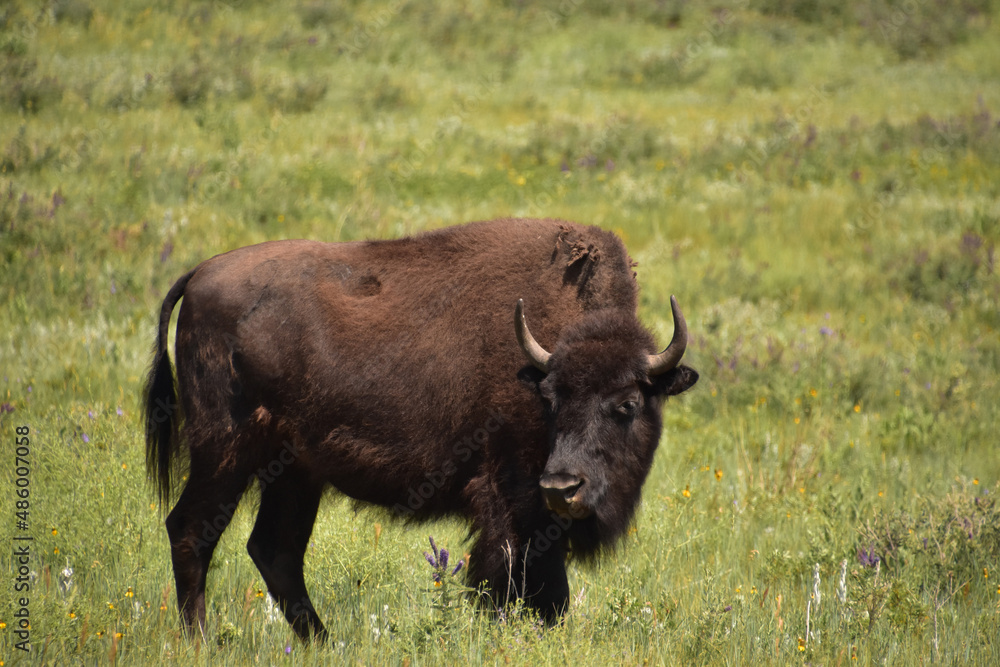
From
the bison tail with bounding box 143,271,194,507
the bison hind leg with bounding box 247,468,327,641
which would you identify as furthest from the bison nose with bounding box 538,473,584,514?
the bison tail with bounding box 143,271,194,507

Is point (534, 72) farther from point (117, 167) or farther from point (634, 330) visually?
point (634, 330)

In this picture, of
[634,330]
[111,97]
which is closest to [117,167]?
[111,97]

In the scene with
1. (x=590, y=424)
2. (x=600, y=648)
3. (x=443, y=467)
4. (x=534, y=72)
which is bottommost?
(x=534, y=72)

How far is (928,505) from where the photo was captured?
6367mm

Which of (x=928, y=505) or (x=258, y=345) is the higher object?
(x=258, y=345)

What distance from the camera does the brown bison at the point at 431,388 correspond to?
4.41 meters

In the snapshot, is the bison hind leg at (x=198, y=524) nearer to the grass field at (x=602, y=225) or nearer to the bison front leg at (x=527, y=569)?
the grass field at (x=602, y=225)

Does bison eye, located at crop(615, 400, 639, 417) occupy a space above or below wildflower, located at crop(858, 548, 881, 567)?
above

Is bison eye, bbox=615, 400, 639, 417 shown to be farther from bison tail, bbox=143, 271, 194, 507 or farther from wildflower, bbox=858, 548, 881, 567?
bison tail, bbox=143, 271, 194, 507

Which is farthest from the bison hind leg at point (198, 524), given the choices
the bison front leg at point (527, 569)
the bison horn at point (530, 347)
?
the bison horn at point (530, 347)

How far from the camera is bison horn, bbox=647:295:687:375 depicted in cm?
432

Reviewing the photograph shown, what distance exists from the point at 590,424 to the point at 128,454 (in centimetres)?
358

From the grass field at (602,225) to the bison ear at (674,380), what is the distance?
3.03 feet

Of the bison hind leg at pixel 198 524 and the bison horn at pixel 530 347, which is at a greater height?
the bison horn at pixel 530 347
